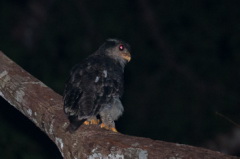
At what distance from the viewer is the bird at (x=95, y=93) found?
580cm

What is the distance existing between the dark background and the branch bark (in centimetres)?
317

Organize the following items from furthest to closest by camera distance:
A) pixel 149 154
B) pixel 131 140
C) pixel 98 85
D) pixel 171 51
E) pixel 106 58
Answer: pixel 171 51
pixel 106 58
pixel 98 85
pixel 131 140
pixel 149 154

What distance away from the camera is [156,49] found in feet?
35.9

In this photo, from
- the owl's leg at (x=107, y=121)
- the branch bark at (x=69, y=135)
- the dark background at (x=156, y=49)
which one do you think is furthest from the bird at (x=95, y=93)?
the dark background at (x=156, y=49)

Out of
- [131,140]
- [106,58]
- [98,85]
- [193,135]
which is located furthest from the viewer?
[193,135]

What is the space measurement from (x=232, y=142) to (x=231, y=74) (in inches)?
61.4

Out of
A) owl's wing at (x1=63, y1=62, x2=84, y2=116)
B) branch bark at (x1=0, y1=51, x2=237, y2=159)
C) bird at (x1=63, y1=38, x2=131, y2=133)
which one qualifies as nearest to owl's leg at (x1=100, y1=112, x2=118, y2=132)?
bird at (x1=63, y1=38, x2=131, y2=133)

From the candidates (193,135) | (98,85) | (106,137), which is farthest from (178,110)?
(106,137)

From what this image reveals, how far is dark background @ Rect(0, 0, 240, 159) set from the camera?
998cm

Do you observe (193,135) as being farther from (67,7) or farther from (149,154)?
(149,154)

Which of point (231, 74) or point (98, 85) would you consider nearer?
point (98, 85)

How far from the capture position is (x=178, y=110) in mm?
10344

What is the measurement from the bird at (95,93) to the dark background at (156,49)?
9.43 feet

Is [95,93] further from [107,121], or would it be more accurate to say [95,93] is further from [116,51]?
[116,51]
